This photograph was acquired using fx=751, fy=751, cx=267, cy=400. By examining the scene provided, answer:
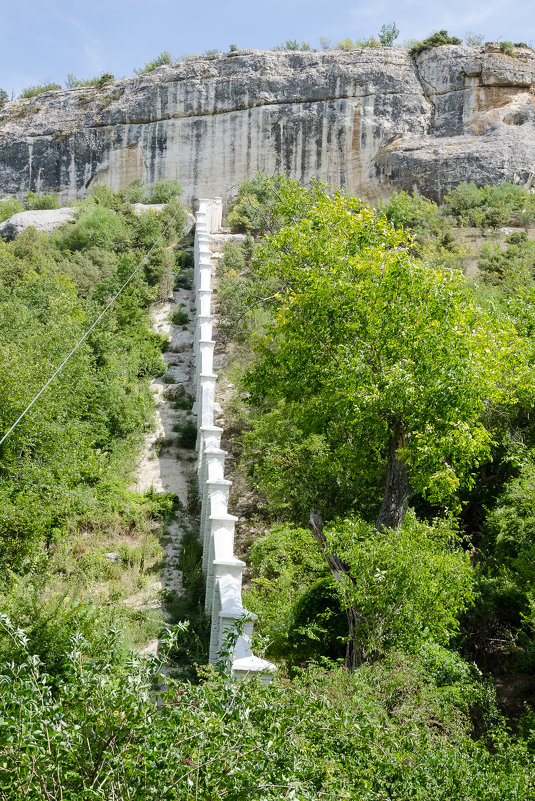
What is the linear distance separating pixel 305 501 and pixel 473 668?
409cm

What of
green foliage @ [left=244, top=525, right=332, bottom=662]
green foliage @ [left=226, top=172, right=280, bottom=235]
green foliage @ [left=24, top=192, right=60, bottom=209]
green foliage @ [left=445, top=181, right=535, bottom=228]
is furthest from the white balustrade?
green foliage @ [left=24, top=192, right=60, bottom=209]

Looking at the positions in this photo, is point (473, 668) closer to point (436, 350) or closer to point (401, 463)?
point (401, 463)

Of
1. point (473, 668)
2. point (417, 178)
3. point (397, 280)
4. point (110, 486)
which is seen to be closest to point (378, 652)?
point (473, 668)

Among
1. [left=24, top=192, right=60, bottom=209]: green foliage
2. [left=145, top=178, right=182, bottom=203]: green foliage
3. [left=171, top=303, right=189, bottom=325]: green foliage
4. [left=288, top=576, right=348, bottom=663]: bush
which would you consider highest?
[left=145, top=178, right=182, bottom=203]: green foliage

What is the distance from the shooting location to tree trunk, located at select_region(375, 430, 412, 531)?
1003 centimetres

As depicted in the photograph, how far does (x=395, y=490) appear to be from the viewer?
10164 mm

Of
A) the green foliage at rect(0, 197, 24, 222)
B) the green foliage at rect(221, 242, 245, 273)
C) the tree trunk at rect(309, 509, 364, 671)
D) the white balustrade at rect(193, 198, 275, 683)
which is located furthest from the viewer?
the green foliage at rect(0, 197, 24, 222)

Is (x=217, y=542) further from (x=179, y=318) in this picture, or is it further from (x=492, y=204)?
(x=492, y=204)

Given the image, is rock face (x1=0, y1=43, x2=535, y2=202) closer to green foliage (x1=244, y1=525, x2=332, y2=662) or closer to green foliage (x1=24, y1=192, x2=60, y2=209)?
green foliage (x1=24, y1=192, x2=60, y2=209)

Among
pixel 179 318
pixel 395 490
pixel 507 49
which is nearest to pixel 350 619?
pixel 395 490

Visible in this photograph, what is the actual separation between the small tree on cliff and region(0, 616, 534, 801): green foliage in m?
4.40

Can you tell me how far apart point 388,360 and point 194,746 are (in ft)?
22.2

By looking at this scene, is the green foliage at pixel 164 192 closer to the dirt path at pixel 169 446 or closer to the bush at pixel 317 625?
the dirt path at pixel 169 446

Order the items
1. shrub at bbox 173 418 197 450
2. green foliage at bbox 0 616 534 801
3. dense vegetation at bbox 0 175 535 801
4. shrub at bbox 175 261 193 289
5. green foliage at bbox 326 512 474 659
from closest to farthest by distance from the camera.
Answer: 1. green foliage at bbox 0 616 534 801
2. dense vegetation at bbox 0 175 535 801
3. green foliage at bbox 326 512 474 659
4. shrub at bbox 173 418 197 450
5. shrub at bbox 175 261 193 289
